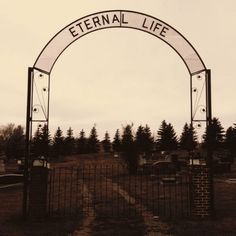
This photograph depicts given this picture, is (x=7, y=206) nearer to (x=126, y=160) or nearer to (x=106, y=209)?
(x=106, y=209)

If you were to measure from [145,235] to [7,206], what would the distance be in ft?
21.3

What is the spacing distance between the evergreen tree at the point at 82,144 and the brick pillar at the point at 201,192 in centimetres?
7556

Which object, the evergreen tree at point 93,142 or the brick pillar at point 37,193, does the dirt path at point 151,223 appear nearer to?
the brick pillar at point 37,193

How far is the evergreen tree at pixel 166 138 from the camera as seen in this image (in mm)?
74975

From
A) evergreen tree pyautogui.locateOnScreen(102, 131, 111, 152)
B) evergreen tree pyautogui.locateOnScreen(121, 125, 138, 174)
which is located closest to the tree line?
evergreen tree pyautogui.locateOnScreen(102, 131, 111, 152)

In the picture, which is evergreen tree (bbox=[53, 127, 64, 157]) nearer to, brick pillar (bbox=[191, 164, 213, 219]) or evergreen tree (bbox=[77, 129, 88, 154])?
evergreen tree (bbox=[77, 129, 88, 154])

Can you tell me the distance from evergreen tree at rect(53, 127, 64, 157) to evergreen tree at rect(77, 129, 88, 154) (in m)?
4.91

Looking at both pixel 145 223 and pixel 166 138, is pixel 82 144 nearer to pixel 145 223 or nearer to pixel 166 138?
pixel 166 138

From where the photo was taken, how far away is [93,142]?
8694 centimetres

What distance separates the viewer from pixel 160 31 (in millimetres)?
11453

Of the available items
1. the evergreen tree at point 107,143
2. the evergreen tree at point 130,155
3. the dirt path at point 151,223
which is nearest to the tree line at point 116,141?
the evergreen tree at point 107,143

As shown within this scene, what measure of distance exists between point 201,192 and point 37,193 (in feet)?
14.7

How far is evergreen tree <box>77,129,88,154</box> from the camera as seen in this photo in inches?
3388

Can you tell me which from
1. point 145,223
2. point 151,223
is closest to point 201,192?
point 151,223
